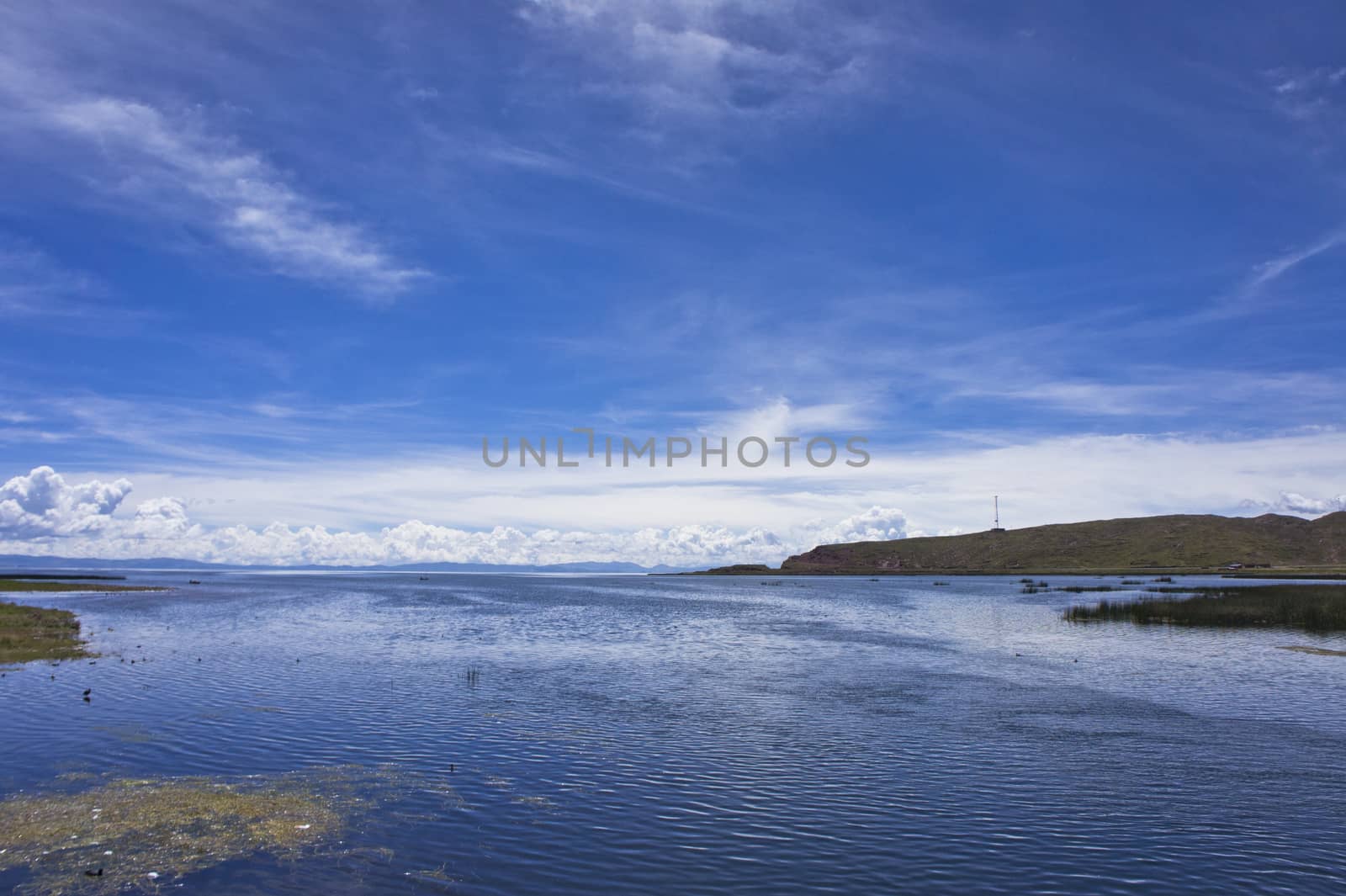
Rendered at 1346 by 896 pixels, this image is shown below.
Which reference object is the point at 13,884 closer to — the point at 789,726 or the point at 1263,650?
the point at 789,726

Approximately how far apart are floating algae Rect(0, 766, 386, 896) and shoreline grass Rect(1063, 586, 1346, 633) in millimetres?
79462

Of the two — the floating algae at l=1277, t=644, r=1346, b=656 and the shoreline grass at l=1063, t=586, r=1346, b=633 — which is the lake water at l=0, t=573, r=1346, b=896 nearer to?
the floating algae at l=1277, t=644, r=1346, b=656

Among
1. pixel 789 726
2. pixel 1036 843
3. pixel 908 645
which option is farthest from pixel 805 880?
pixel 908 645

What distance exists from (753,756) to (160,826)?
1770 centimetres

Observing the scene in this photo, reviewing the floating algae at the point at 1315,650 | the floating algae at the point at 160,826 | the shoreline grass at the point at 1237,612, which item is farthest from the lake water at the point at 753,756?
the shoreline grass at the point at 1237,612

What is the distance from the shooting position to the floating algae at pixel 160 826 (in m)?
17.4

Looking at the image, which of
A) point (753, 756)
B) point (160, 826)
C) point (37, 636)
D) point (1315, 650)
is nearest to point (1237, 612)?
point (1315, 650)

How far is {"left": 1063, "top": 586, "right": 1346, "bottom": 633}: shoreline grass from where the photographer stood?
252 feet

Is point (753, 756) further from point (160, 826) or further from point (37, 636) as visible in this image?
point (37, 636)

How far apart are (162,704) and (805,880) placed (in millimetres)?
32687

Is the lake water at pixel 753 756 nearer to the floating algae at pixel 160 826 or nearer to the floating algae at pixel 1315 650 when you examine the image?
the floating algae at pixel 160 826

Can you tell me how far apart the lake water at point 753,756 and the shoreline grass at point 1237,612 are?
71.1 ft

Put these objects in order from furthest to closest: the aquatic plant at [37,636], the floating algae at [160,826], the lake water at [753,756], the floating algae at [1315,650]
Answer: the floating algae at [1315,650] → the aquatic plant at [37,636] → the lake water at [753,756] → the floating algae at [160,826]

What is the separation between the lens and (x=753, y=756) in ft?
93.8
